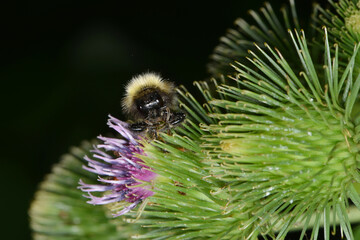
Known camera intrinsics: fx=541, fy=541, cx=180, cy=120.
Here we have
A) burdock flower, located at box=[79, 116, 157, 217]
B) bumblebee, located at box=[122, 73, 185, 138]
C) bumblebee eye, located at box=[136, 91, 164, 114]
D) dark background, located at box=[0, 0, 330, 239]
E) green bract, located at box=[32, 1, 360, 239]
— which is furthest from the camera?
dark background, located at box=[0, 0, 330, 239]

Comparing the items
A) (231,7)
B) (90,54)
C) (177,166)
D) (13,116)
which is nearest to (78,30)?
(90,54)

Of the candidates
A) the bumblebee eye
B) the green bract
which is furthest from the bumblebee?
the green bract

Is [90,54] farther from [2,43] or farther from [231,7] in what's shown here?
[231,7]

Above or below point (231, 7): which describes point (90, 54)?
above

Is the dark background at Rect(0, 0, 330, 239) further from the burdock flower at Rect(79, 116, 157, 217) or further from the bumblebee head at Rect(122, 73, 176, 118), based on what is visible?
the burdock flower at Rect(79, 116, 157, 217)

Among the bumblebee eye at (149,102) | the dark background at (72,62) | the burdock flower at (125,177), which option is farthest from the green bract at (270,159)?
the dark background at (72,62)

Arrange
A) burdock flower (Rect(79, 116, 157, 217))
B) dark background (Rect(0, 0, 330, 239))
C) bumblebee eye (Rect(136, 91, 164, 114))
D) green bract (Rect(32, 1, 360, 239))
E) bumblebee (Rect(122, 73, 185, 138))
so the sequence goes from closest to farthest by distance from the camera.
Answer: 1. green bract (Rect(32, 1, 360, 239))
2. burdock flower (Rect(79, 116, 157, 217))
3. bumblebee (Rect(122, 73, 185, 138))
4. bumblebee eye (Rect(136, 91, 164, 114))
5. dark background (Rect(0, 0, 330, 239))

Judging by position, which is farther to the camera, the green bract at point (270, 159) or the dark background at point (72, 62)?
the dark background at point (72, 62)

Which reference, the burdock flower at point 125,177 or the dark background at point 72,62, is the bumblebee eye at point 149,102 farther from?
the dark background at point 72,62
